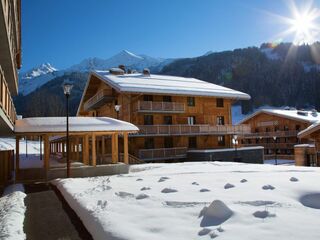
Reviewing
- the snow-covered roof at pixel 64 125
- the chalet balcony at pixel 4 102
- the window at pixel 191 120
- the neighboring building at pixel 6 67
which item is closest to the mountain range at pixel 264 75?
the window at pixel 191 120

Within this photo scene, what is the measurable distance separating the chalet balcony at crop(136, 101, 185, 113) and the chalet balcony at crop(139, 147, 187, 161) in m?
3.99

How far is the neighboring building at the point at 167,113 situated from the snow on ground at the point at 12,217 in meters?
20.4

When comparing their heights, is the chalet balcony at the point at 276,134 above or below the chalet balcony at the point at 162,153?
above

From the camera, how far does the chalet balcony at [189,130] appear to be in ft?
106

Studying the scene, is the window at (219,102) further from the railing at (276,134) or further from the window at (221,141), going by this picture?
the railing at (276,134)

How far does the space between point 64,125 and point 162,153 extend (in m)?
16.0

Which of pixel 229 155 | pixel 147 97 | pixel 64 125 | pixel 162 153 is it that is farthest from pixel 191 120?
pixel 64 125

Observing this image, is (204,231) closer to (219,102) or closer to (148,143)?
(148,143)

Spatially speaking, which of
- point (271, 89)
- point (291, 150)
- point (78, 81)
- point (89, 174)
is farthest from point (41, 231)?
point (78, 81)

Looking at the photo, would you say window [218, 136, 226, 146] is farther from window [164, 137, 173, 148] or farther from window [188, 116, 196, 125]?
window [164, 137, 173, 148]

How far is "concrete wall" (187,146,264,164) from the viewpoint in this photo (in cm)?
3325

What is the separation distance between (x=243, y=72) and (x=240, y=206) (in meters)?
124

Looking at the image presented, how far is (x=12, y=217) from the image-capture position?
8625mm

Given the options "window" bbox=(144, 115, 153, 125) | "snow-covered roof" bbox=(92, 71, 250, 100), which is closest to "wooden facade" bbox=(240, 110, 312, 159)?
"snow-covered roof" bbox=(92, 71, 250, 100)
